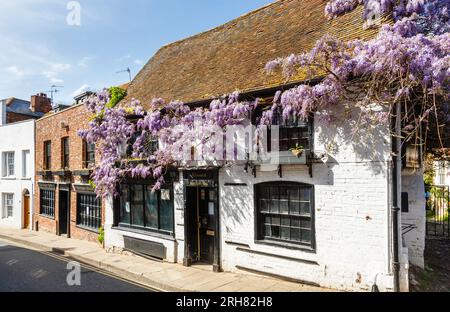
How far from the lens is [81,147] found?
17.2m

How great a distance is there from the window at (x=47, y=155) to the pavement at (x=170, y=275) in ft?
22.5

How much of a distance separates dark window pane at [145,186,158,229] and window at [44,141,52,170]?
34.5 feet

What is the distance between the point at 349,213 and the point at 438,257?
14.0ft

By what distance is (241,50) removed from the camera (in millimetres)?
12336

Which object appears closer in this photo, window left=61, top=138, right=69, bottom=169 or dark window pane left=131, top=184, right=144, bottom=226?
dark window pane left=131, top=184, right=144, bottom=226

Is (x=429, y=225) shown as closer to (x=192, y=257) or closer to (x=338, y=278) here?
(x=338, y=278)

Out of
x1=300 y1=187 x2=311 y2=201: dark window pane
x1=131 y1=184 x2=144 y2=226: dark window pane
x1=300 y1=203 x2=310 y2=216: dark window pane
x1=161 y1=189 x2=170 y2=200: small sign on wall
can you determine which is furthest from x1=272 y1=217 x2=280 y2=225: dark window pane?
x1=131 y1=184 x2=144 y2=226: dark window pane

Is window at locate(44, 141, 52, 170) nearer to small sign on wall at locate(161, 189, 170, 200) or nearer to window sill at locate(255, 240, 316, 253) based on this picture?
small sign on wall at locate(161, 189, 170, 200)

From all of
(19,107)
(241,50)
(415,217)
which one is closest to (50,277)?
(241,50)

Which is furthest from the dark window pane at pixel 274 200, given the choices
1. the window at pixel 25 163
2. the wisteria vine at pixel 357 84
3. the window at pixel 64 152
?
the window at pixel 25 163

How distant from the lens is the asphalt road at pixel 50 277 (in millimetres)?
9352

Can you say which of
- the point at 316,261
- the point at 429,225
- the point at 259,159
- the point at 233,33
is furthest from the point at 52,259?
the point at 429,225

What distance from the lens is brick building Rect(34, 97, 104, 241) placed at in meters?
16.8

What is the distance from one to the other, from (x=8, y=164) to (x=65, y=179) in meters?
8.78
